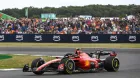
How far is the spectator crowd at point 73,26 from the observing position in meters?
37.4

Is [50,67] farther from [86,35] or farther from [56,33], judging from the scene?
[56,33]

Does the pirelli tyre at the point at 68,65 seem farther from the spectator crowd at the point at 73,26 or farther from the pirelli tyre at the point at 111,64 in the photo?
the spectator crowd at the point at 73,26

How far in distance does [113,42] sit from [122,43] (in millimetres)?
862

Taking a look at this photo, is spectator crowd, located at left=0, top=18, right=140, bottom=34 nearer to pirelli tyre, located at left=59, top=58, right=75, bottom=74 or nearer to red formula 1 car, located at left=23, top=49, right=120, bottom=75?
red formula 1 car, located at left=23, top=49, right=120, bottom=75

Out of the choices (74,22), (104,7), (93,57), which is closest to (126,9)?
(104,7)

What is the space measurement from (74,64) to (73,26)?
27.3m

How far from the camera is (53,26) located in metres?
40.6

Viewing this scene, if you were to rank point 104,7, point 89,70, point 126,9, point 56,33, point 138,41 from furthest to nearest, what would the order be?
point 104,7 < point 126,9 < point 56,33 < point 138,41 < point 89,70

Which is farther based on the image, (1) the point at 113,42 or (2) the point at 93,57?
(1) the point at 113,42

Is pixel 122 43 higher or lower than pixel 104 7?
lower

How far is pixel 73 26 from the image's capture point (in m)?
39.8

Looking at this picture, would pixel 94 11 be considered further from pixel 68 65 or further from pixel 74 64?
pixel 68 65

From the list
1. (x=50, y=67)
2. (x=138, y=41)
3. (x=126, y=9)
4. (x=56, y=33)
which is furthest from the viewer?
(x=126, y=9)

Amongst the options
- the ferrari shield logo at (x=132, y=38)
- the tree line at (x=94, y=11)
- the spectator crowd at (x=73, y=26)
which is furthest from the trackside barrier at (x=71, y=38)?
the tree line at (x=94, y=11)
